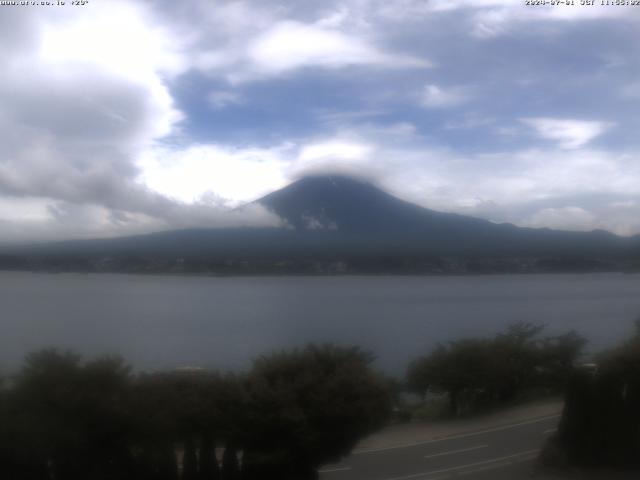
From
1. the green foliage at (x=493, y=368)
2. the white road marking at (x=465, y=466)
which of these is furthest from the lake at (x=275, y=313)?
the white road marking at (x=465, y=466)

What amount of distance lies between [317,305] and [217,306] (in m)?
5.73

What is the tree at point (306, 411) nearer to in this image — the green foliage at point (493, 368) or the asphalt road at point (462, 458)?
the asphalt road at point (462, 458)

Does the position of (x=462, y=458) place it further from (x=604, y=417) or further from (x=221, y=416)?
(x=221, y=416)

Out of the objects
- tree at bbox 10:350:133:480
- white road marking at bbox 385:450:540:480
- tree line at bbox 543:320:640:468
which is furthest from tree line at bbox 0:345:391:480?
tree line at bbox 543:320:640:468

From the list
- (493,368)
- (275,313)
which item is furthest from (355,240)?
(493,368)

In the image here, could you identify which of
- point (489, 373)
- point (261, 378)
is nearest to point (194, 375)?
point (261, 378)

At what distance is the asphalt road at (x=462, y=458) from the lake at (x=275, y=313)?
2293mm

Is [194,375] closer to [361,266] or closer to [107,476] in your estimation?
[107,476]

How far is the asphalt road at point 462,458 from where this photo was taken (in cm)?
1101

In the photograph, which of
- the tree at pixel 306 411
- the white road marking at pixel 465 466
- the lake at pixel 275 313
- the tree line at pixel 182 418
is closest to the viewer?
the tree line at pixel 182 418

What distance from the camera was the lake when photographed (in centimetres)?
1891

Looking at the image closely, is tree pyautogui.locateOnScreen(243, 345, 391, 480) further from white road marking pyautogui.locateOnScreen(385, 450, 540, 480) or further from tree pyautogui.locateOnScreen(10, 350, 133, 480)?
tree pyautogui.locateOnScreen(10, 350, 133, 480)

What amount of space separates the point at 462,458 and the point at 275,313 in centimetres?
2303

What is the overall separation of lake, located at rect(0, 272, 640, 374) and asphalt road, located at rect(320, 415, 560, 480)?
229 cm
